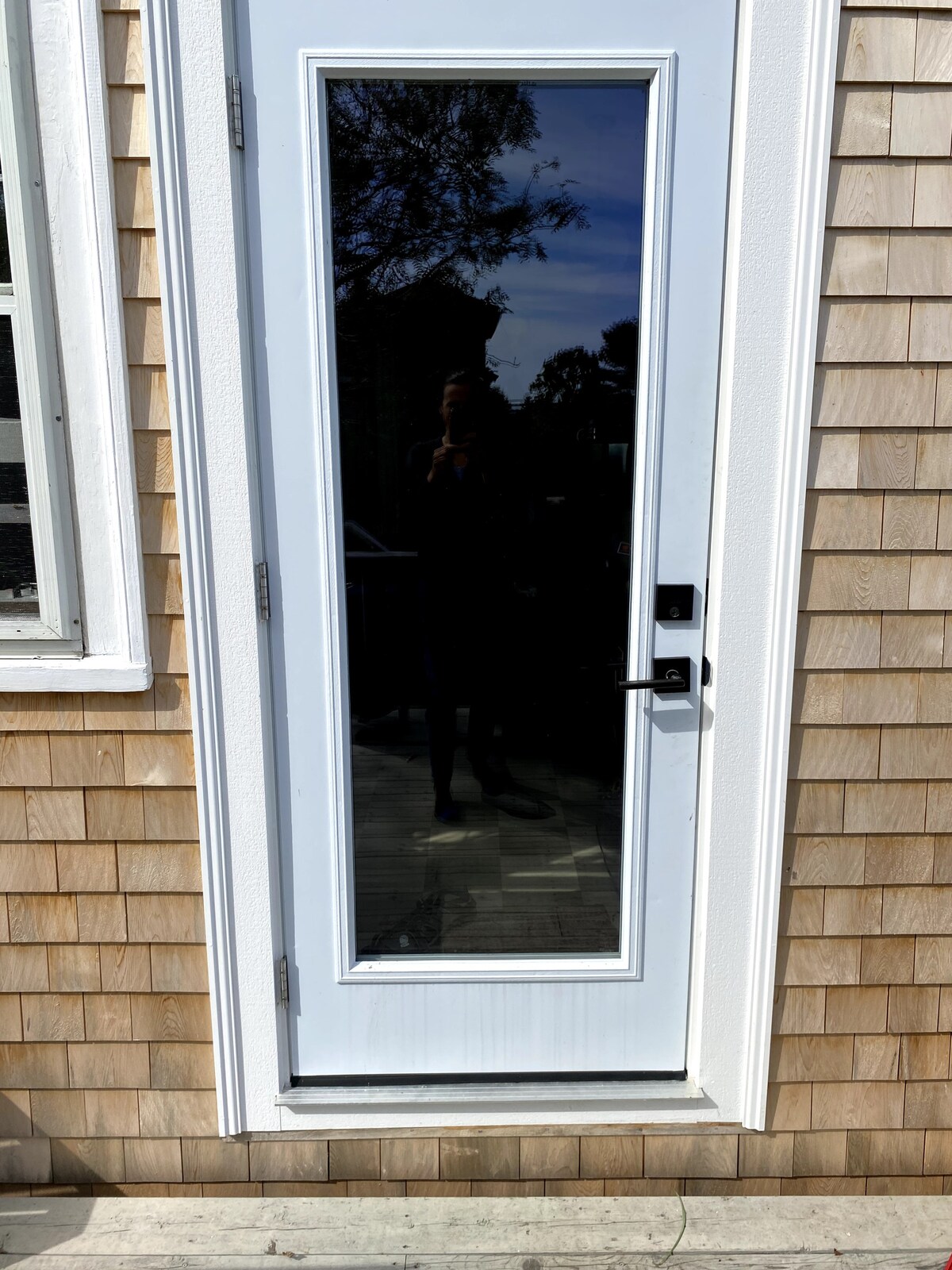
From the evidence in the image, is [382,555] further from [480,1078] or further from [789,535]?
[480,1078]

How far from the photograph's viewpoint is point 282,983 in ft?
5.79

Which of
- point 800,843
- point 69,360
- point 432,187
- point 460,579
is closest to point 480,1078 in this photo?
point 800,843

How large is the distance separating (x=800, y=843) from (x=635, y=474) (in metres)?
0.79

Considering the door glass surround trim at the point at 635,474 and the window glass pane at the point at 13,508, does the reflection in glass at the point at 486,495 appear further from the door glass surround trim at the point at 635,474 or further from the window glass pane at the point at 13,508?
the window glass pane at the point at 13,508

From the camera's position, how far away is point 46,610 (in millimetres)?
1646

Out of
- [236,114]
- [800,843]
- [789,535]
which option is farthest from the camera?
[800,843]

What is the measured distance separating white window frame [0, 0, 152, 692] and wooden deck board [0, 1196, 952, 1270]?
1.10 meters

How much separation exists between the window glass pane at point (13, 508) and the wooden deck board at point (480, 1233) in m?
1.25

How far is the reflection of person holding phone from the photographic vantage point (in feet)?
5.32

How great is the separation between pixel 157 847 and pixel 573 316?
1.30m

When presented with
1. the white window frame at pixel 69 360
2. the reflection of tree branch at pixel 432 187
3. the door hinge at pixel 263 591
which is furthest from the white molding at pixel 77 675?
the reflection of tree branch at pixel 432 187

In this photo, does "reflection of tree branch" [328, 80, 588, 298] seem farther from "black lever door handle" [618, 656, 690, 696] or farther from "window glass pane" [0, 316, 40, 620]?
"black lever door handle" [618, 656, 690, 696]

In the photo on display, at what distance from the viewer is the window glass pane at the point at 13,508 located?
1.58 m

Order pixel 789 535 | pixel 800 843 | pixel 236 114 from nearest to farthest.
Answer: pixel 236 114 < pixel 789 535 < pixel 800 843
